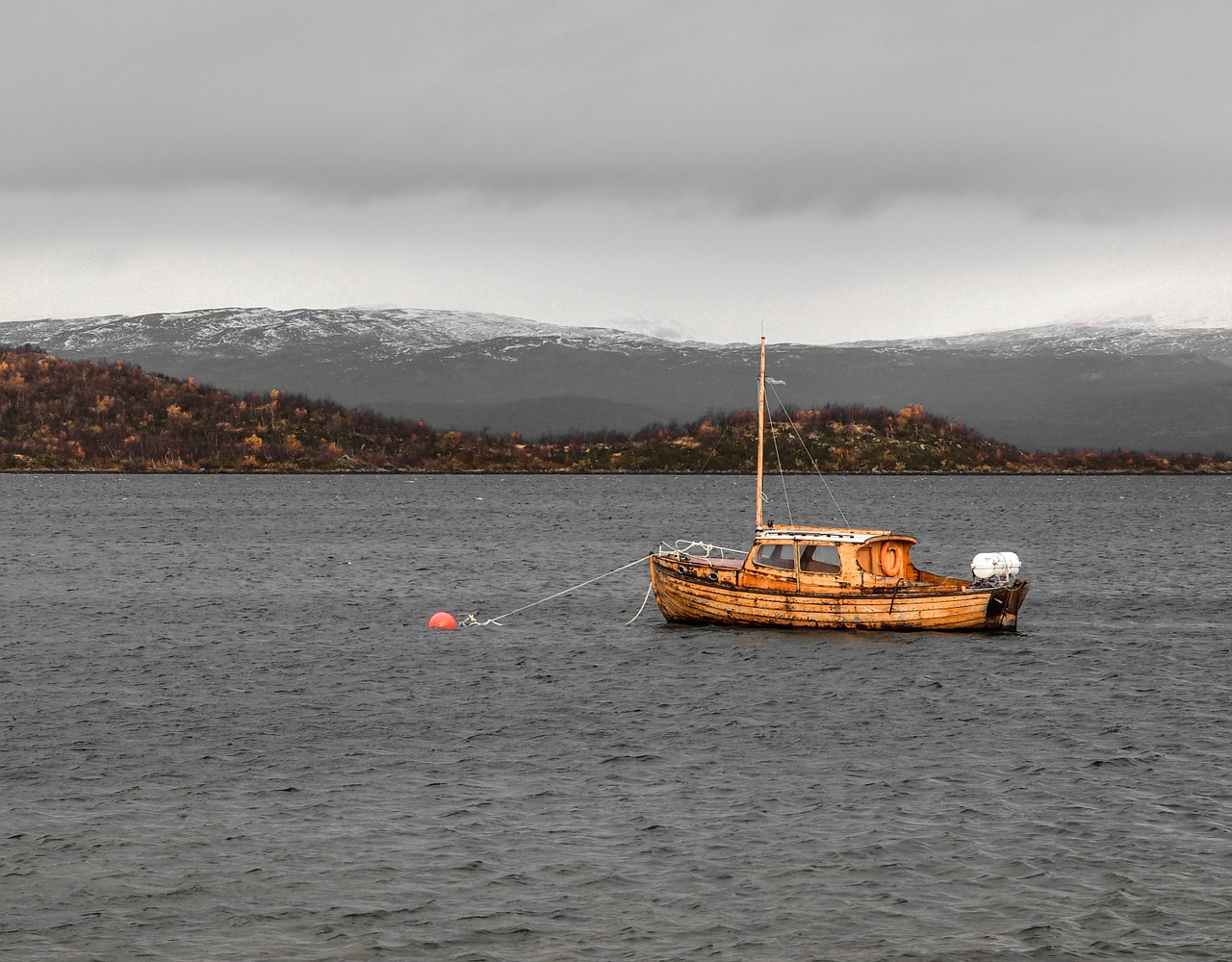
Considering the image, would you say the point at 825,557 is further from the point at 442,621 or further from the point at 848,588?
the point at 442,621

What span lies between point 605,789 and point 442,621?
31.7 m

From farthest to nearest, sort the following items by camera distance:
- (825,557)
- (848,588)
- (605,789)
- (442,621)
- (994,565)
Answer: (442,621) → (994,565) → (848,588) → (825,557) → (605,789)

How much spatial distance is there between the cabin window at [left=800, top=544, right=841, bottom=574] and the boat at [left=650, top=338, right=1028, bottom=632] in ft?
0.13

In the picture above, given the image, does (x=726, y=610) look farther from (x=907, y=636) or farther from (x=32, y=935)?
(x=32, y=935)

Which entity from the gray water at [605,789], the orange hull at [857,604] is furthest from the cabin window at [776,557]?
the gray water at [605,789]

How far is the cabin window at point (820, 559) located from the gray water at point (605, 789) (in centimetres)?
303

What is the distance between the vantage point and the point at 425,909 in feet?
77.5

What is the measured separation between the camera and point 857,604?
5400 centimetres

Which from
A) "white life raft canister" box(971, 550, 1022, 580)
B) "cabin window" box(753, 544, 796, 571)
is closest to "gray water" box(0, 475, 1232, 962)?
"white life raft canister" box(971, 550, 1022, 580)

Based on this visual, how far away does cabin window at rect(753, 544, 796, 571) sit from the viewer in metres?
54.5

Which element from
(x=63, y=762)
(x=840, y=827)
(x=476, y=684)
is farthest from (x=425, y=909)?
(x=476, y=684)

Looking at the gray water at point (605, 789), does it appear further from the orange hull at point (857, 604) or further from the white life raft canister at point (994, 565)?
the white life raft canister at point (994, 565)

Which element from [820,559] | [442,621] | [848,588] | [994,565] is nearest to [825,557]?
[820,559]

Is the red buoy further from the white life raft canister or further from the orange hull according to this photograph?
the white life raft canister
